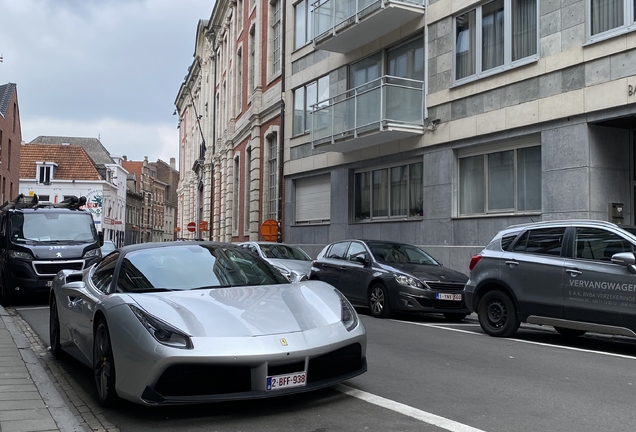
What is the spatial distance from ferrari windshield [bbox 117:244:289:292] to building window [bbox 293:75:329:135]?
18.7 m

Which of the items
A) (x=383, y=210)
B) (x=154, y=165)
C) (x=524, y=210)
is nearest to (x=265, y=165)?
(x=383, y=210)

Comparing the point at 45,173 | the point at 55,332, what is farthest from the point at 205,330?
the point at 45,173

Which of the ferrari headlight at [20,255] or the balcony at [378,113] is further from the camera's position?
the balcony at [378,113]

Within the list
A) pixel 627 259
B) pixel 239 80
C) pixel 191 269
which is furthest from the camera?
pixel 239 80

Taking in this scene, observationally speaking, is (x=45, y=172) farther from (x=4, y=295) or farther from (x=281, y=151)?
(x=4, y=295)

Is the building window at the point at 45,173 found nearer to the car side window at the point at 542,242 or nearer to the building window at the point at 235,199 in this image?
the building window at the point at 235,199

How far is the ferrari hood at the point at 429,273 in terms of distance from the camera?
11.6m

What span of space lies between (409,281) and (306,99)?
15840 mm

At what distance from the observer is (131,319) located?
4855mm

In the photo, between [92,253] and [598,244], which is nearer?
[598,244]

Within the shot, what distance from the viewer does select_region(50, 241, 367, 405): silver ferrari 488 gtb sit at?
4.54 m

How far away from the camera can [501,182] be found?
16297 millimetres

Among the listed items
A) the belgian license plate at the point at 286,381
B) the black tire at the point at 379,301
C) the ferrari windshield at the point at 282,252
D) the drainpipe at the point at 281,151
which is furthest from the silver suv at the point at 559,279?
the drainpipe at the point at 281,151

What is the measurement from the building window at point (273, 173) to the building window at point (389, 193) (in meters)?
7.60
